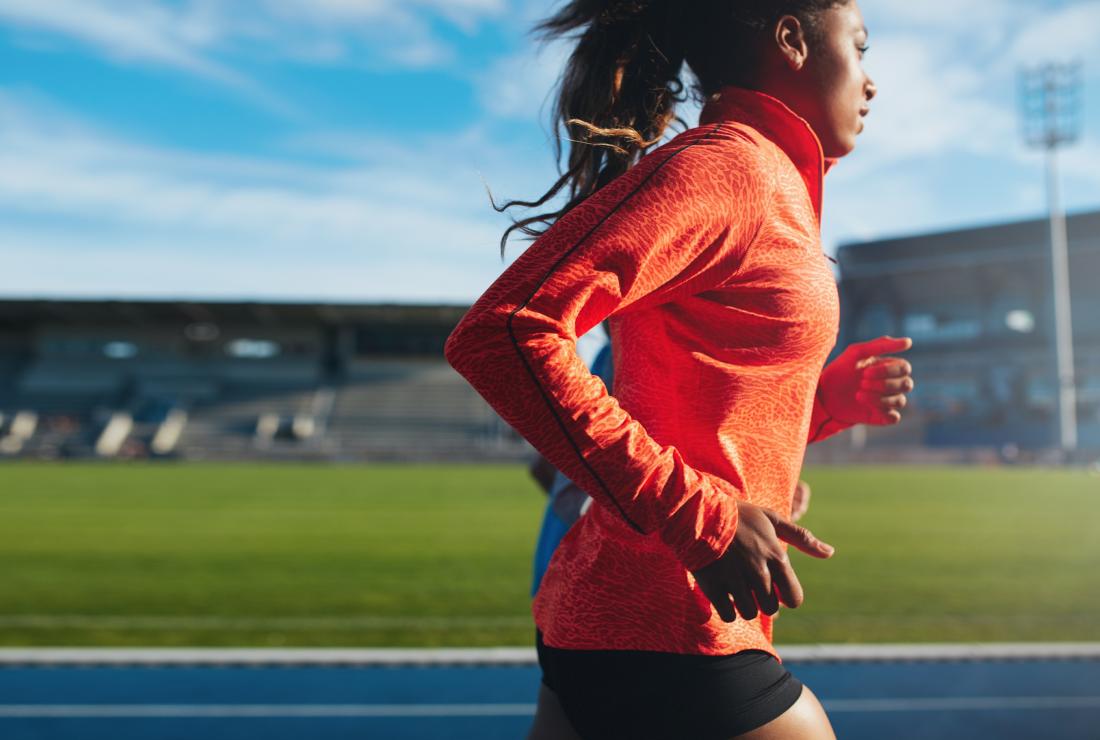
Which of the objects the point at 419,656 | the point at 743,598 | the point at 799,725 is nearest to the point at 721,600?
the point at 743,598

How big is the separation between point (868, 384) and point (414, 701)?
286 cm

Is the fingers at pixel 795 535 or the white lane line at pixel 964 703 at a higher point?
the fingers at pixel 795 535

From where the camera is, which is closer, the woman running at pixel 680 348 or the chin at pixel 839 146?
the woman running at pixel 680 348

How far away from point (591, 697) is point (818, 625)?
4963 millimetres

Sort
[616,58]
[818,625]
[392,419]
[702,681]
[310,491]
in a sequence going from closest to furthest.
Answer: [702,681] < [616,58] < [818,625] < [310,491] < [392,419]

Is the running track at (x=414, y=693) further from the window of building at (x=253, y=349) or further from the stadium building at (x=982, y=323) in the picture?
the window of building at (x=253, y=349)

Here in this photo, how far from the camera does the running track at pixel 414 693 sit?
350cm

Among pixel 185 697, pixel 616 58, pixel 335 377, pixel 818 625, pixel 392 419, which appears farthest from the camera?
pixel 335 377

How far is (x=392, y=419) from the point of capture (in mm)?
38781

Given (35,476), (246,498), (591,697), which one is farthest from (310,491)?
(591,697)

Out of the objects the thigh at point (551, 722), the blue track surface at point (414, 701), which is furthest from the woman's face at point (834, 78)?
the blue track surface at point (414, 701)

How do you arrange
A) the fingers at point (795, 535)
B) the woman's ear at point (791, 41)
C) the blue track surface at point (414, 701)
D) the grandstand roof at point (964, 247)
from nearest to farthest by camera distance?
the fingers at point (795, 535), the woman's ear at point (791, 41), the blue track surface at point (414, 701), the grandstand roof at point (964, 247)

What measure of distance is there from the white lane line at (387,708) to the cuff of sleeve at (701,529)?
289cm

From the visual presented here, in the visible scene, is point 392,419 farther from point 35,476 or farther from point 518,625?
point 518,625
